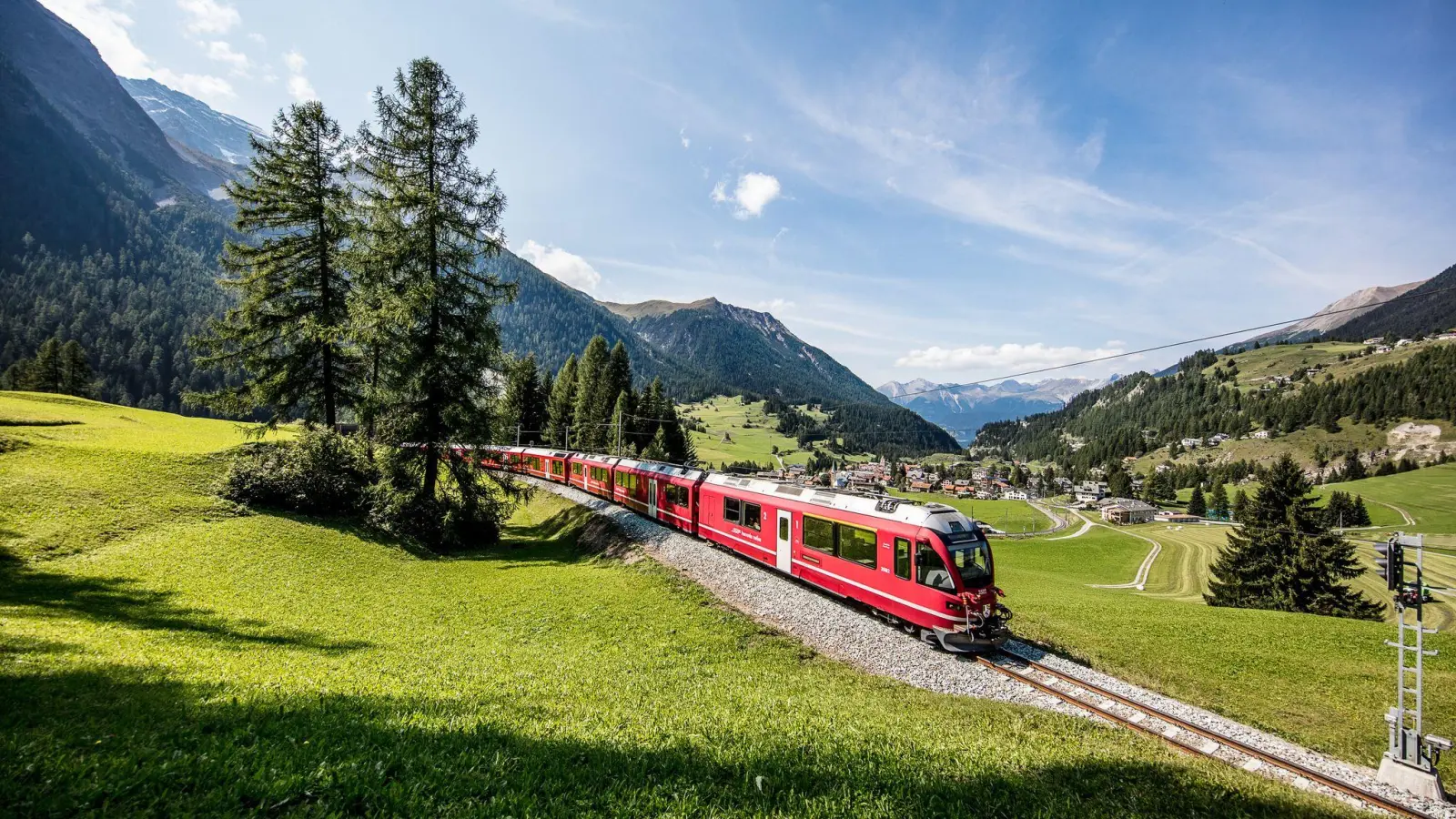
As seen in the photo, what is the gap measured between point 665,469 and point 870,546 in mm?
15284

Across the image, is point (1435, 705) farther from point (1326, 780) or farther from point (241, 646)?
point (241, 646)

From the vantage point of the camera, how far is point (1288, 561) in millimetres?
31578

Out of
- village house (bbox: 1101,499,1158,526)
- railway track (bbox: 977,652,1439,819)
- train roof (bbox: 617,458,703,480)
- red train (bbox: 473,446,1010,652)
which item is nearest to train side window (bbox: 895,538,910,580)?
red train (bbox: 473,446,1010,652)

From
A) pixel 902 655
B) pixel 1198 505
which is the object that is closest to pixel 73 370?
pixel 902 655

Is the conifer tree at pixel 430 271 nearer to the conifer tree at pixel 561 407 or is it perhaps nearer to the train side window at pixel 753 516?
the train side window at pixel 753 516

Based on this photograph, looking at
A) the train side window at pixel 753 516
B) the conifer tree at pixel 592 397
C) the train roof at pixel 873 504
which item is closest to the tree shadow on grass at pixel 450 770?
the train roof at pixel 873 504

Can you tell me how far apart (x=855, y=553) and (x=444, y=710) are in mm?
11754

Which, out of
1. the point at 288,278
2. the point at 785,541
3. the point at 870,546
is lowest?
the point at 785,541

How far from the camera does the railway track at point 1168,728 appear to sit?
28.0 ft

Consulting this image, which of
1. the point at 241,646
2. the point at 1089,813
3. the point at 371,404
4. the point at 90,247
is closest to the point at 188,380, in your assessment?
the point at 90,247

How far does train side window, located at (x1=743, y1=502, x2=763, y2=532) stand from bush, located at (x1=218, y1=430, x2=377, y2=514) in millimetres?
15558

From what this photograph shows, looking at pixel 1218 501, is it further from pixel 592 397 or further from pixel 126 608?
pixel 126 608

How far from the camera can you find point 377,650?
10.5 meters

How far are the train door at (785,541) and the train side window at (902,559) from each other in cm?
483
